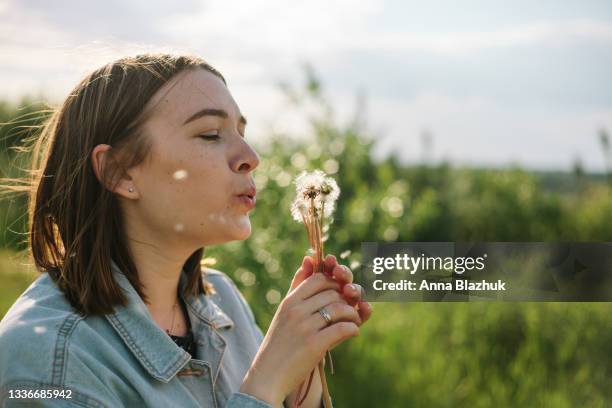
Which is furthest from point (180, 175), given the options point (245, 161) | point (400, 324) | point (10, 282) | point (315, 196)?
point (10, 282)

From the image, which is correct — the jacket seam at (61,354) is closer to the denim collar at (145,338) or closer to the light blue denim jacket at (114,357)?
the light blue denim jacket at (114,357)

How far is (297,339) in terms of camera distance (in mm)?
1566

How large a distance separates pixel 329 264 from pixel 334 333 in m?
0.18

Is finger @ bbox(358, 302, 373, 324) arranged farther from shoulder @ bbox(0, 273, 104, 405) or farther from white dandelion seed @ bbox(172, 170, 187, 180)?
shoulder @ bbox(0, 273, 104, 405)

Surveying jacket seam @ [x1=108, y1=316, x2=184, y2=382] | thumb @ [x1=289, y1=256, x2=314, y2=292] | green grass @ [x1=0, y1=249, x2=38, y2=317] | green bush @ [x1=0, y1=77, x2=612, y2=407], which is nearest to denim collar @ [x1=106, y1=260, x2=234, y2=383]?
jacket seam @ [x1=108, y1=316, x2=184, y2=382]

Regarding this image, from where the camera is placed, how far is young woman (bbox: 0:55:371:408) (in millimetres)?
1563

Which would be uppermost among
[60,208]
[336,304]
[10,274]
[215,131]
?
[10,274]

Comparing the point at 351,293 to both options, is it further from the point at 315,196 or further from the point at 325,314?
the point at 315,196

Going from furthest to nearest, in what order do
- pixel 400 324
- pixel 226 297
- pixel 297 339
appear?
pixel 400 324, pixel 226 297, pixel 297 339

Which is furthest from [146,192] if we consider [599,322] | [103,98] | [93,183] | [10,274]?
[10,274]

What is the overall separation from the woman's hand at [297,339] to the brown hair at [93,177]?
425mm

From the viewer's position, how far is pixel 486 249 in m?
3.00

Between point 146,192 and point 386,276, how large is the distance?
1.30m

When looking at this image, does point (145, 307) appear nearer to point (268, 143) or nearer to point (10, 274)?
point (268, 143)
